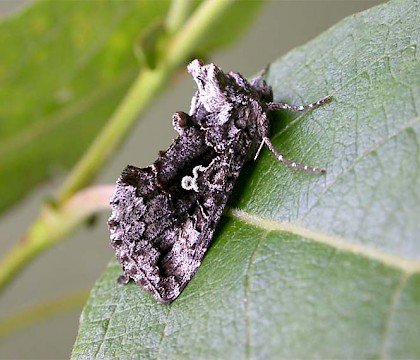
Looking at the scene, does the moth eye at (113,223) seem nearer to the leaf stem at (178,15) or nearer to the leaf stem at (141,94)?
the leaf stem at (141,94)

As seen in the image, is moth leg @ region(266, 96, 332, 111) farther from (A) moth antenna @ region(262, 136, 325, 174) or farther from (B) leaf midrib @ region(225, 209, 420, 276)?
(B) leaf midrib @ region(225, 209, 420, 276)

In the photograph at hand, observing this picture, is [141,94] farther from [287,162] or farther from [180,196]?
[287,162]

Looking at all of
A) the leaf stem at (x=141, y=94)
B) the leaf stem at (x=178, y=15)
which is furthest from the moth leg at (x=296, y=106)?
the leaf stem at (x=178, y=15)

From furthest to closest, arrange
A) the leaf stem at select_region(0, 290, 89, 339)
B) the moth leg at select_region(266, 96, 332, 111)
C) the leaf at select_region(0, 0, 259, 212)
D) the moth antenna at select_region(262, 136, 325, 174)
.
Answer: the leaf stem at select_region(0, 290, 89, 339), the leaf at select_region(0, 0, 259, 212), the moth leg at select_region(266, 96, 332, 111), the moth antenna at select_region(262, 136, 325, 174)

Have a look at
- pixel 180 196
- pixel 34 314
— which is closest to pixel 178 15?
pixel 180 196

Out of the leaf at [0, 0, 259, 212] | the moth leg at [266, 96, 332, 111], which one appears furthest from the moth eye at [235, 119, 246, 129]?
the leaf at [0, 0, 259, 212]

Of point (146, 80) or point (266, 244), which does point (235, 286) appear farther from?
point (146, 80)

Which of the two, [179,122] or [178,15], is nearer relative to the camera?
[179,122]
